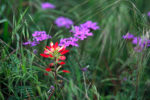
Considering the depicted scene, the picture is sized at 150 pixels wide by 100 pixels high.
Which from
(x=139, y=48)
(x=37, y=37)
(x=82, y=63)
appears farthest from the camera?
(x=82, y=63)

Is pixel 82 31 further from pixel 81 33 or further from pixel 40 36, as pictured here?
pixel 40 36

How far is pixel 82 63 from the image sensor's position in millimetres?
1487

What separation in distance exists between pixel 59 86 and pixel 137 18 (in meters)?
0.56

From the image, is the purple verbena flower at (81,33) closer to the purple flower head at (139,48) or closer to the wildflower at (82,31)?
the wildflower at (82,31)

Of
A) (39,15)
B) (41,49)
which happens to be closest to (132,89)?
(41,49)

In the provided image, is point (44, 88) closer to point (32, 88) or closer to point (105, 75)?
point (32, 88)

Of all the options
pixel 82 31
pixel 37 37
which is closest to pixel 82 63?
pixel 82 31

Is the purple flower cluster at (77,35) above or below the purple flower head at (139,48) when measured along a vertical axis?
above

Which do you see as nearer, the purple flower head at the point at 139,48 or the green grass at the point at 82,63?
the green grass at the point at 82,63

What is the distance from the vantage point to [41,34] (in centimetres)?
125

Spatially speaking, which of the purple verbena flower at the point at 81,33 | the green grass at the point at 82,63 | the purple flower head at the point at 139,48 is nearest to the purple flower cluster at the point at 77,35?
the purple verbena flower at the point at 81,33

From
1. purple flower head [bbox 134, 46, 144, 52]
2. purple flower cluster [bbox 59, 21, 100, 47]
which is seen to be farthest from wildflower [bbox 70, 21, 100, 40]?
purple flower head [bbox 134, 46, 144, 52]

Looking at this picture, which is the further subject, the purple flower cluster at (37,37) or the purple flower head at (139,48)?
the purple flower head at (139,48)

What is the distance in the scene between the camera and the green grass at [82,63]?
120cm
